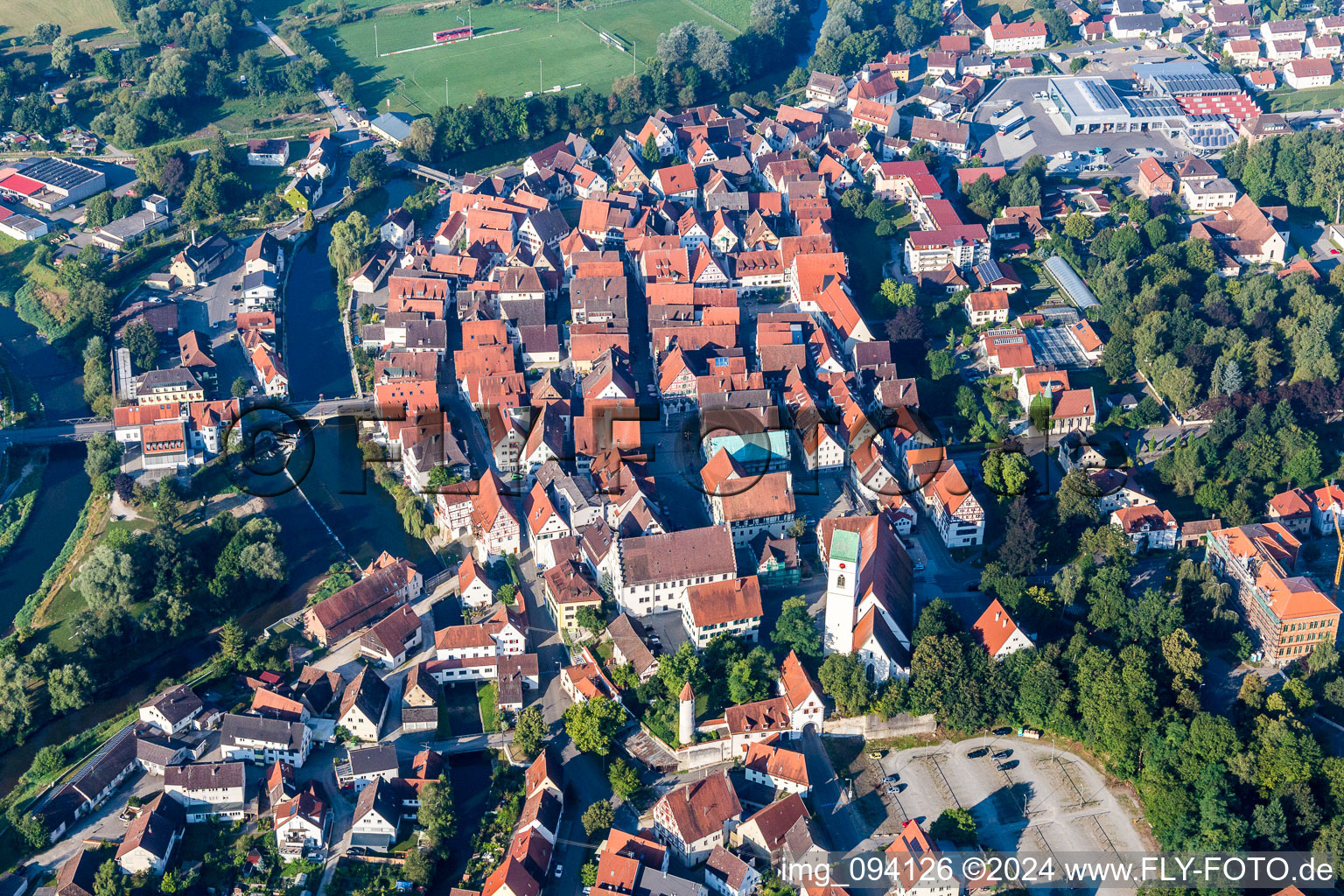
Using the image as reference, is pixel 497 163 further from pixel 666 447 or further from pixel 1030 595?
pixel 1030 595

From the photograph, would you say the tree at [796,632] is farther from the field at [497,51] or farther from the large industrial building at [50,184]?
the field at [497,51]

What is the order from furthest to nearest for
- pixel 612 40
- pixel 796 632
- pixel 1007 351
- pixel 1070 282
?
pixel 612 40 → pixel 1070 282 → pixel 1007 351 → pixel 796 632

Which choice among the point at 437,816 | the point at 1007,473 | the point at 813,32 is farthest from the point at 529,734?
the point at 813,32

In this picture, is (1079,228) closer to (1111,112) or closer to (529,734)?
(1111,112)

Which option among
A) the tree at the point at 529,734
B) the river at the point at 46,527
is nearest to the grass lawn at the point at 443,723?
the tree at the point at 529,734

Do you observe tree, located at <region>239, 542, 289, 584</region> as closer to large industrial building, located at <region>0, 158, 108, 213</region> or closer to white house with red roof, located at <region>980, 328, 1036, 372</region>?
white house with red roof, located at <region>980, 328, 1036, 372</region>

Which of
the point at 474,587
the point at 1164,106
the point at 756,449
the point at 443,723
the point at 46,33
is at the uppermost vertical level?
the point at 46,33
